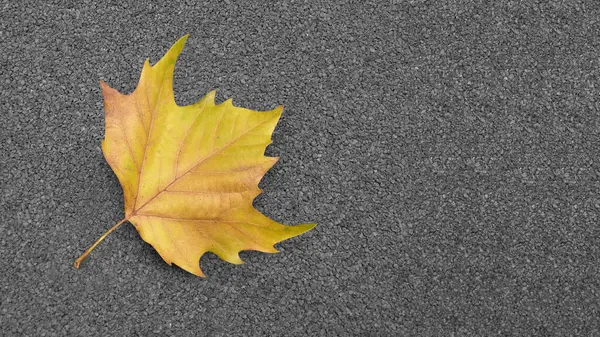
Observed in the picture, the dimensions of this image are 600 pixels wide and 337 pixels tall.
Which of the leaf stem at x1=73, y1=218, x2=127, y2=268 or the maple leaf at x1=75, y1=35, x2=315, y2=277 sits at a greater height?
the maple leaf at x1=75, y1=35, x2=315, y2=277

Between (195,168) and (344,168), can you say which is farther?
(344,168)

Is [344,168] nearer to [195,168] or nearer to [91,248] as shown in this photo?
[195,168]

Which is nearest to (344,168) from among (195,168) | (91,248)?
(195,168)

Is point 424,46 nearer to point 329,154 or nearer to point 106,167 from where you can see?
point 329,154

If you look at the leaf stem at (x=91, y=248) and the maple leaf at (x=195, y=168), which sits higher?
the maple leaf at (x=195, y=168)
